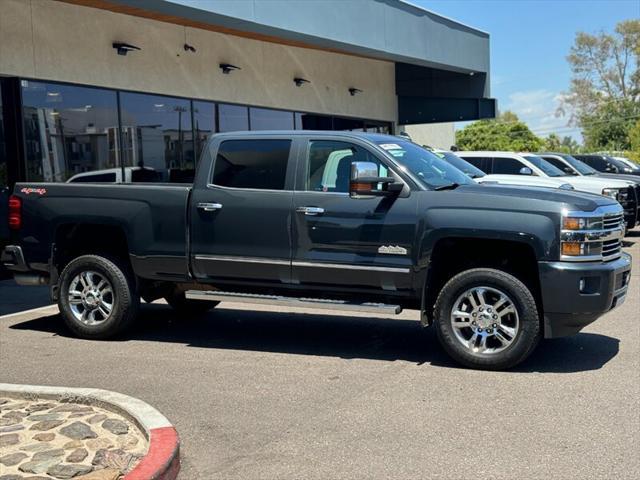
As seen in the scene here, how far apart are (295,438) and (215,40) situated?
13.6 m

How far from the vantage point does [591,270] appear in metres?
6.41

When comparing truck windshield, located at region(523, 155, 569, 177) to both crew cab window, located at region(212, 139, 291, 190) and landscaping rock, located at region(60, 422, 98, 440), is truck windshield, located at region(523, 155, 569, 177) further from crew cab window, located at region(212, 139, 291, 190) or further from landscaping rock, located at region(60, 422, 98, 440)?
landscaping rock, located at region(60, 422, 98, 440)

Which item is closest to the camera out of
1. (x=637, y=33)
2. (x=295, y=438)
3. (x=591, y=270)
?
(x=295, y=438)

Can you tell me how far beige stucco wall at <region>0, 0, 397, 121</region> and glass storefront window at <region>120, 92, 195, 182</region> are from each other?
289 mm

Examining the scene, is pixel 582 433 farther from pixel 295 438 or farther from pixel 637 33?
pixel 637 33

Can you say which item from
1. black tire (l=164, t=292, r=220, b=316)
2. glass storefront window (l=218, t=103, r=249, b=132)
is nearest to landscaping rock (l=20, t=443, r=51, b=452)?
black tire (l=164, t=292, r=220, b=316)

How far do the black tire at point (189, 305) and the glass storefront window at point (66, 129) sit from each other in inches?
187

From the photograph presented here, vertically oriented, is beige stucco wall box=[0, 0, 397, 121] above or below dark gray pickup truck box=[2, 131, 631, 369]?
above

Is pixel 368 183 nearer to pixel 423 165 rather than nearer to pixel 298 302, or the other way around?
pixel 423 165

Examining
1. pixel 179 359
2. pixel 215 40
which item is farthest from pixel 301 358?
pixel 215 40

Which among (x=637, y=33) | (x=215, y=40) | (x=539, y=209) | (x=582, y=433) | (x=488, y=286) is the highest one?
(x=637, y=33)

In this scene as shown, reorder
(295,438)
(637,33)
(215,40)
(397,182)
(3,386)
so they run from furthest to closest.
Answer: (637,33) → (215,40) → (397,182) → (3,386) → (295,438)

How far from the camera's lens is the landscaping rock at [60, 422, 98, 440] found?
4906mm

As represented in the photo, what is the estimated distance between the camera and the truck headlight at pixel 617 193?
1587 centimetres
